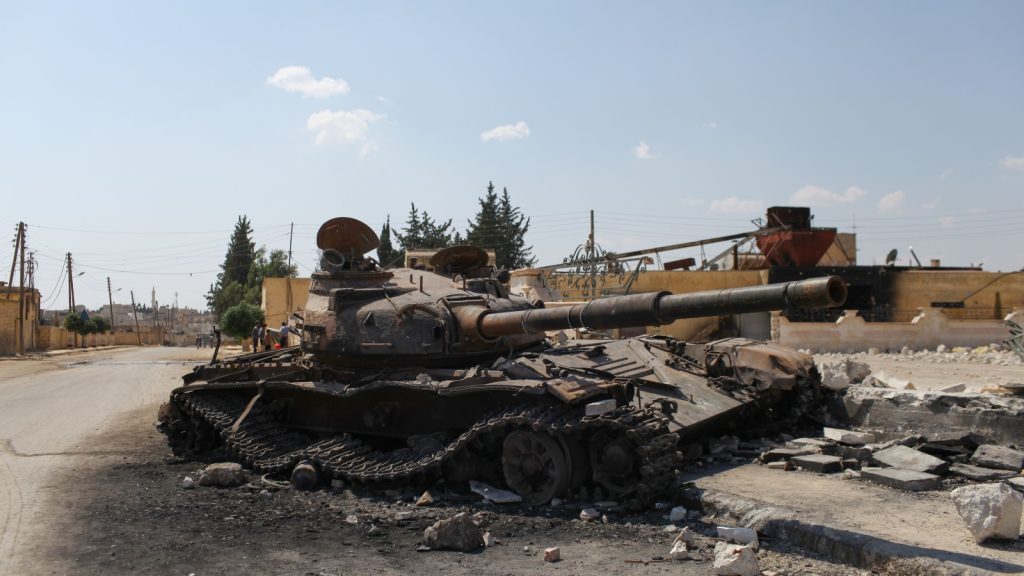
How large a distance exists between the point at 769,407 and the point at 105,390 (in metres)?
16.1

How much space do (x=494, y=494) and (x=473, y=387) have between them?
1003 millimetres

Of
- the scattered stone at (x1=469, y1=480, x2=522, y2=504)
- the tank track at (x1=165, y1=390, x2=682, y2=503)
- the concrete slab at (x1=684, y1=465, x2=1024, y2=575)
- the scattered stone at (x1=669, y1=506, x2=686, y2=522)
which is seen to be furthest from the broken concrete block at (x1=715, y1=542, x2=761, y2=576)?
the scattered stone at (x1=469, y1=480, x2=522, y2=504)

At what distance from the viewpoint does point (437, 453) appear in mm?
8000

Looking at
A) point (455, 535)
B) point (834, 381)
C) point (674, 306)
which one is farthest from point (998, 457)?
point (455, 535)

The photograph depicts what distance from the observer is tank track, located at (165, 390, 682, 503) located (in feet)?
23.1

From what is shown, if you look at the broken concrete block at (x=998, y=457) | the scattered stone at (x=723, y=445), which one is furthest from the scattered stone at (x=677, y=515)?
the broken concrete block at (x=998, y=457)

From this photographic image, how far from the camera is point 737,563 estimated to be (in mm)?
5375

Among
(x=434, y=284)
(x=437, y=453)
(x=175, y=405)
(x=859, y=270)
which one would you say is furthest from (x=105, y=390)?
(x=859, y=270)

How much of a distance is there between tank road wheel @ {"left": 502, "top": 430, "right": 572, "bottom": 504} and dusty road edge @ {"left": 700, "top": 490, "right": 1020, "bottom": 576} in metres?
1.24

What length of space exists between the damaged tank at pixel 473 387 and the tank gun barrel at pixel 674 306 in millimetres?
15

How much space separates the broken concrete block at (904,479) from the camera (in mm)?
7516

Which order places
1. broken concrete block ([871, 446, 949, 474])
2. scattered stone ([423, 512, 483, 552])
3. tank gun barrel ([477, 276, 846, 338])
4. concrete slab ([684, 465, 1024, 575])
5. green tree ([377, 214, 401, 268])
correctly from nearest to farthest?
concrete slab ([684, 465, 1024, 575]), tank gun barrel ([477, 276, 846, 338]), scattered stone ([423, 512, 483, 552]), broken concrete block ([871, 446, 949, 474]), green tree ([377, 214, 401, 268])

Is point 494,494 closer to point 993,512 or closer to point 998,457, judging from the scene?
point 993,512

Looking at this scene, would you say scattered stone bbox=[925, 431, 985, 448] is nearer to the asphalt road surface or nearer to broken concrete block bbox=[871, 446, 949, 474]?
broken concrete block bbox=[871, 446, 949, 474]
